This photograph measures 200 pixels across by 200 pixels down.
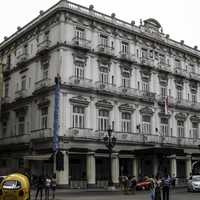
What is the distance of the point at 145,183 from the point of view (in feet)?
132

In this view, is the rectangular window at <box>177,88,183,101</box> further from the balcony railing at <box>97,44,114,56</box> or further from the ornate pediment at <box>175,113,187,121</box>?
the balcony railing at <box>97,44,114,56</box>

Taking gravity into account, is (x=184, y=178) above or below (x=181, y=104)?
below

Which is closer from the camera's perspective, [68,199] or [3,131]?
[68,199]

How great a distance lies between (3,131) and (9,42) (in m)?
10.8

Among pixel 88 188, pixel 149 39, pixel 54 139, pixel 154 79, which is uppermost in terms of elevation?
pixel 149 39

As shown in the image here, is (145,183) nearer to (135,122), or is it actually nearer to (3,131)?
(135,122)

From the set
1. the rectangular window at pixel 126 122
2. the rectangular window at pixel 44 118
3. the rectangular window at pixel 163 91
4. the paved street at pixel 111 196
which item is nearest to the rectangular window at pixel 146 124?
the rectangular window at pixel 126 122

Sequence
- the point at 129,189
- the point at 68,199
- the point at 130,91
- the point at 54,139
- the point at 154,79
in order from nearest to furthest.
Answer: the point at 68,199, the point at 129,189, the point at 54,139, the point at 130,91, the point at 154,79

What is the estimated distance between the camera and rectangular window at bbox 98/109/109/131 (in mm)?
43656

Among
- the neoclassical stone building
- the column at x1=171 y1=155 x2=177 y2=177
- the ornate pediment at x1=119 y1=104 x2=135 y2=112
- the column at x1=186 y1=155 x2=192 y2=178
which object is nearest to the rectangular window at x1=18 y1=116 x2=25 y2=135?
the neoclassical stone building

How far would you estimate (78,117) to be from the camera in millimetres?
41781

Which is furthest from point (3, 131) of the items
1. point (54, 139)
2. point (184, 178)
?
point (184, 178)

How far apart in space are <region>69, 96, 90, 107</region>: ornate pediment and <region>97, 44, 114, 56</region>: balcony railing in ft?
18.6

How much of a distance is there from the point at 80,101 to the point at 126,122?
6902 mm
